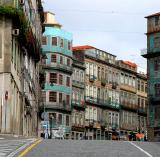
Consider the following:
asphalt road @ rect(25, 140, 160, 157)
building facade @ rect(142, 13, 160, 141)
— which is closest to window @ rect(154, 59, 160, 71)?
building facade @ rect(142, 13, 160, 141)

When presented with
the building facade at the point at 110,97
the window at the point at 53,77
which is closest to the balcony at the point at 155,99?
the window at the point at 53,77

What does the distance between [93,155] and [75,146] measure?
3745 mm

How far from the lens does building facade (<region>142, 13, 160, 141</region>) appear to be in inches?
3831

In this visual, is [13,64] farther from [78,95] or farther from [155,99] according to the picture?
[78,95]

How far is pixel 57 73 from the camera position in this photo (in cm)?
10712

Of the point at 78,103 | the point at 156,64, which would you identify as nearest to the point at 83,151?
the point at 156,64

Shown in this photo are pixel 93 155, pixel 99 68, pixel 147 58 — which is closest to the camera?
pixel 93 155

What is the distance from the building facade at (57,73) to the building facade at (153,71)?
42.8 ft

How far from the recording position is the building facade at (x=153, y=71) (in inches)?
3831

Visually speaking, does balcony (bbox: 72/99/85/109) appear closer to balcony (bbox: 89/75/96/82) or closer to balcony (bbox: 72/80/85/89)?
balcony (bbox: 72/80/85/89)

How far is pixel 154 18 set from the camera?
3986 inches

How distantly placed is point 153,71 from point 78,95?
16427 mm

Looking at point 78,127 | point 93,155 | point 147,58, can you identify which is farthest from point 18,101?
point 78,127

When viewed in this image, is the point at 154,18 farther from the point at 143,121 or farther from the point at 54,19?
the point at 143,121
